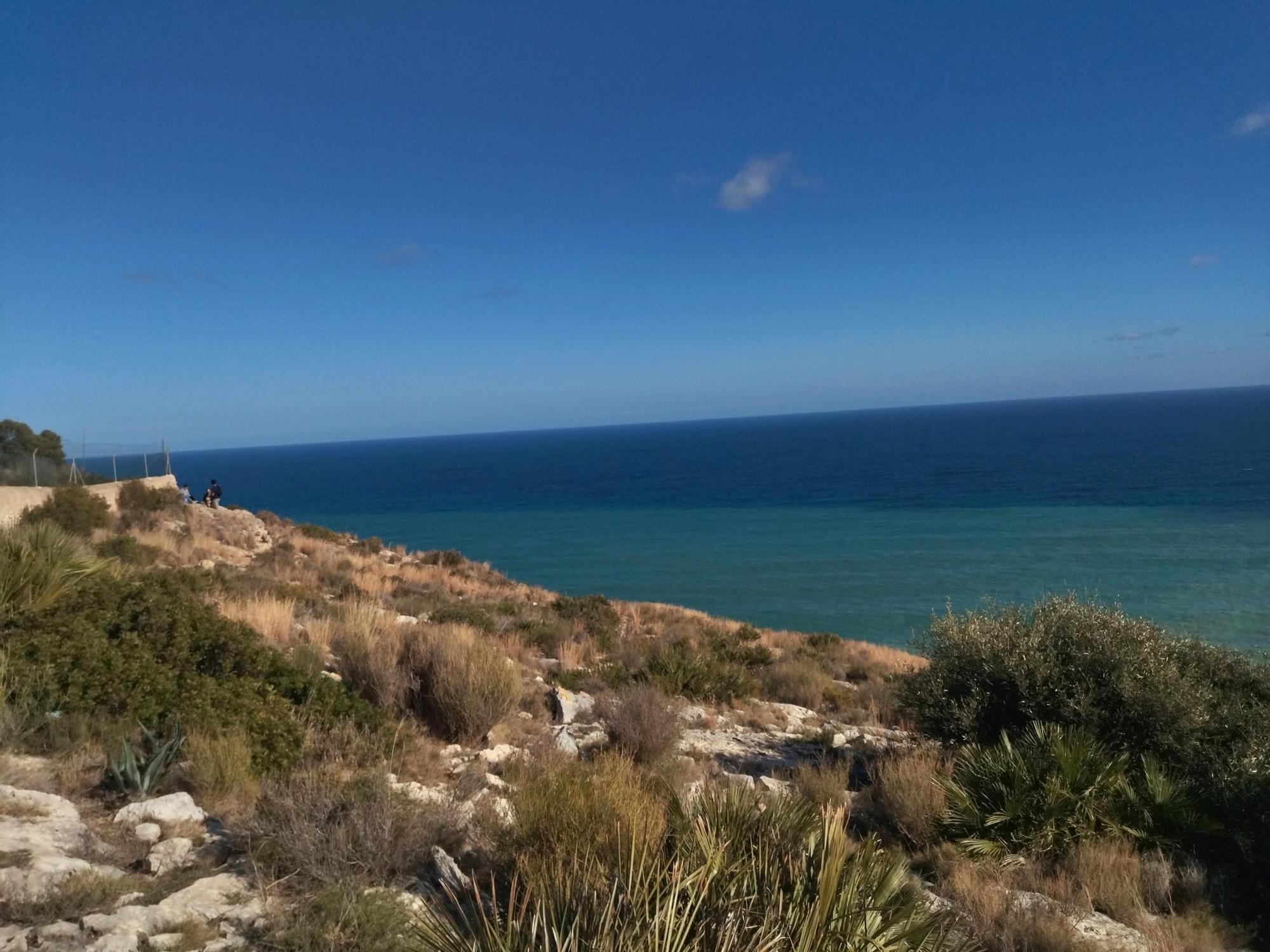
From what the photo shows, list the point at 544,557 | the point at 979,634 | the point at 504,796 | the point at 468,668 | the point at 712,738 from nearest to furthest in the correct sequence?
1. the point at 504,796
2. the point at 468,668
3. the point at 979,634
4. the point at 712,738
5. the point at 544,557

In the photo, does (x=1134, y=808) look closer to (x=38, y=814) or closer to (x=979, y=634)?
(x=979, y=634)

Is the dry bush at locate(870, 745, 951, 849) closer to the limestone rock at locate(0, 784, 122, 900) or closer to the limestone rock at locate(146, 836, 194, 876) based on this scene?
the limestone rock at locate(146, 836, 194, 876)

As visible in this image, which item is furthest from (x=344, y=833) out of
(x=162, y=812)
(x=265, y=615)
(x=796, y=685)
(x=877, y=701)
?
(x=877, y=701)

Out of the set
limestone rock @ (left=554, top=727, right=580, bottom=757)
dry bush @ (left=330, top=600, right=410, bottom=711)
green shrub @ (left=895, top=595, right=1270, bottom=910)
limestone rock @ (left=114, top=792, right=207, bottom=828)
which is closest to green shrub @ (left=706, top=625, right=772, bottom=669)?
A: green shrub @ (left=895, top=595, right=1270, bottom=910)

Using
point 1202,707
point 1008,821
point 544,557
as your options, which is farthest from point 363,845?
point 544,557

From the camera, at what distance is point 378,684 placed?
7.07 metres

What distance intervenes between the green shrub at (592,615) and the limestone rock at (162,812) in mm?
8827

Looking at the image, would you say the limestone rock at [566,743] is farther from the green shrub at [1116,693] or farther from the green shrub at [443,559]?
the green shrub at [443,559]

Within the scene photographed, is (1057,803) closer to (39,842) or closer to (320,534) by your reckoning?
(39,842)

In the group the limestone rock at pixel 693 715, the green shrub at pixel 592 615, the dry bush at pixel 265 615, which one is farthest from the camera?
the green shrub at pixel 592 615

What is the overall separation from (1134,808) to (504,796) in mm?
5015

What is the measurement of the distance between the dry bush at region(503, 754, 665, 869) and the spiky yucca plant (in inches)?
3.7

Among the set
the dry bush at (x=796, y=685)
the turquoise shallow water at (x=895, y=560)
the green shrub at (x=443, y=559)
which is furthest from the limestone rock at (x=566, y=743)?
the turquoise shallow water at (x=895, y=560)

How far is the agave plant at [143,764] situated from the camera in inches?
173
